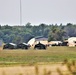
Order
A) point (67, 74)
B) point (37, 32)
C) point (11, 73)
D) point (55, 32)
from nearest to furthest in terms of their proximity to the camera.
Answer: point (67, 74), point (11, 73), point (55, 32), point (37, 32)

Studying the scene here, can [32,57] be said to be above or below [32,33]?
below

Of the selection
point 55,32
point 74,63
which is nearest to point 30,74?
point 74,63

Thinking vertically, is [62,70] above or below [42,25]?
below

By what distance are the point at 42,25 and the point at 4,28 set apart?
28547 mm

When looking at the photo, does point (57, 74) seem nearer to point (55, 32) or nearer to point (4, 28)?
point (55, 32)

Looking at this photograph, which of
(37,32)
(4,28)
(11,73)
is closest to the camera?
(11,73)

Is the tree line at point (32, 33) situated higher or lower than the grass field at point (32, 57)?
higher

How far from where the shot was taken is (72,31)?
163000 mm

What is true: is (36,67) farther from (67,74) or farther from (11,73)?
(11,73)

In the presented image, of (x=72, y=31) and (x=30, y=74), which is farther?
(x=72, y=31)

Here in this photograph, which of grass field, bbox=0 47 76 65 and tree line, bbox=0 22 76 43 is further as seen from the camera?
tree line, bbox=0 22 76 43

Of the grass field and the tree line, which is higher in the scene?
the tree line

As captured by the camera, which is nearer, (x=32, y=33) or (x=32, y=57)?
(x=32, y=57)

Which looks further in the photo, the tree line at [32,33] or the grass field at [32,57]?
the tree line at [32,33]
